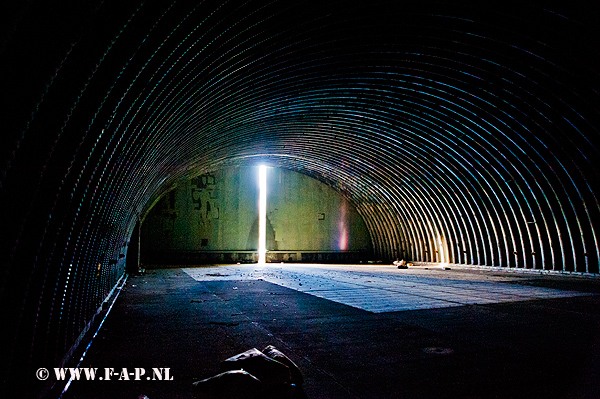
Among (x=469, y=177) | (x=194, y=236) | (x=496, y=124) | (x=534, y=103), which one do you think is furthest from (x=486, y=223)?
(x=194, y=236)

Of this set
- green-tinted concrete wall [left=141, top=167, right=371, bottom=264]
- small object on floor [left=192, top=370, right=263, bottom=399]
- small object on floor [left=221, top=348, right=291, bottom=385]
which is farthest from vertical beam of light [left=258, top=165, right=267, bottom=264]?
small object on floor [left=192, top=370, right=263, bottom=399]

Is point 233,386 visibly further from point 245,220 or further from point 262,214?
point 262,214

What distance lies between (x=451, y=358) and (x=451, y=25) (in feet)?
21.8

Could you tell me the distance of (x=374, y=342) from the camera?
4176 mm

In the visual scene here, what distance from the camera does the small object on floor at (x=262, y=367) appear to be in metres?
2.59

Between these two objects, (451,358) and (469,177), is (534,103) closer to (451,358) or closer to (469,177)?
(469,177)

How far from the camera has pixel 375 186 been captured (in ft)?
66.0

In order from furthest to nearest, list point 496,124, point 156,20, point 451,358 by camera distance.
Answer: point 496,124
point 451,358
point 156,20

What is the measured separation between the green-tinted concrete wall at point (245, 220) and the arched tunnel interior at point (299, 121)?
1452 millimetres

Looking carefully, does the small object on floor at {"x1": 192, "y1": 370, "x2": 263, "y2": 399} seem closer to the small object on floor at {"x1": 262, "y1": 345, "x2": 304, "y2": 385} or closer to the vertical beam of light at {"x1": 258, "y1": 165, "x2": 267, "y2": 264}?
the small object on floor at {"x1": 262, "y1": 345, "x2": 304, "y2": 385}

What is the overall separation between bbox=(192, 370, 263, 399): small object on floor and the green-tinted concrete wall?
19.1 meters

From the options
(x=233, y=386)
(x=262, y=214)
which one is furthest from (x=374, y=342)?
(x=262, y=214)

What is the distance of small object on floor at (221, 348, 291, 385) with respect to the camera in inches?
102

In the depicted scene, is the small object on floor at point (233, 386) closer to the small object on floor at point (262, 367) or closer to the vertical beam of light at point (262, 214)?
the small object on floor at point (262, 367)
